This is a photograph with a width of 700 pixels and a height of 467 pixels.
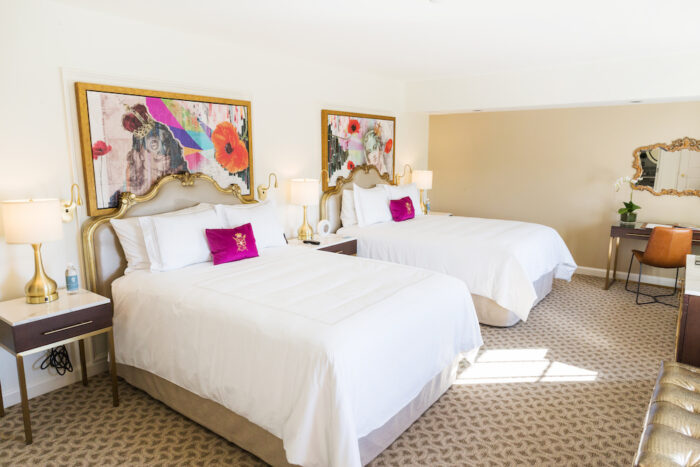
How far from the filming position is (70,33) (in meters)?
2.89

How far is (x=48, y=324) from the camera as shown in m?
2.45

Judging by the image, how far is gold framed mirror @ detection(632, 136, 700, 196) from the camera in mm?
5074

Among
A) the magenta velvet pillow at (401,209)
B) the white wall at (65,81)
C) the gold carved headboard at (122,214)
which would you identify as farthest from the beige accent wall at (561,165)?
the gold carved headboard at (122,214)

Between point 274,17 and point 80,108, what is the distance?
4.78 feet

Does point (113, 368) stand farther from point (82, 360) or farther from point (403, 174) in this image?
point (403, 174)

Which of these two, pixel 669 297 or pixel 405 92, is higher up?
pixel 405 92

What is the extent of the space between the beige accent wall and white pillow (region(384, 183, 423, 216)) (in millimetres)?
1396

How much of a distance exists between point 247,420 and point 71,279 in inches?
59.3

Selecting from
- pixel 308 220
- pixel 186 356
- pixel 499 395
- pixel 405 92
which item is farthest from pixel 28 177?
pixel 405 92

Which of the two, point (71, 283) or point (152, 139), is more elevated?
point (152, 139)

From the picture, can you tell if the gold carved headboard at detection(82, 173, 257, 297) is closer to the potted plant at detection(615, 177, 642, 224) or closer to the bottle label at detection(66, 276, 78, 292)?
the bottle label at detection(66, 276, 78, 292)

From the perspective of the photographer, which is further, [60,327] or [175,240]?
[175,240]

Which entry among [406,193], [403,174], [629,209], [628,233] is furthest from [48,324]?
[629,209]

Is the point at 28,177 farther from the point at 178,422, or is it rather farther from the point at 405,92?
the point at 405,92
